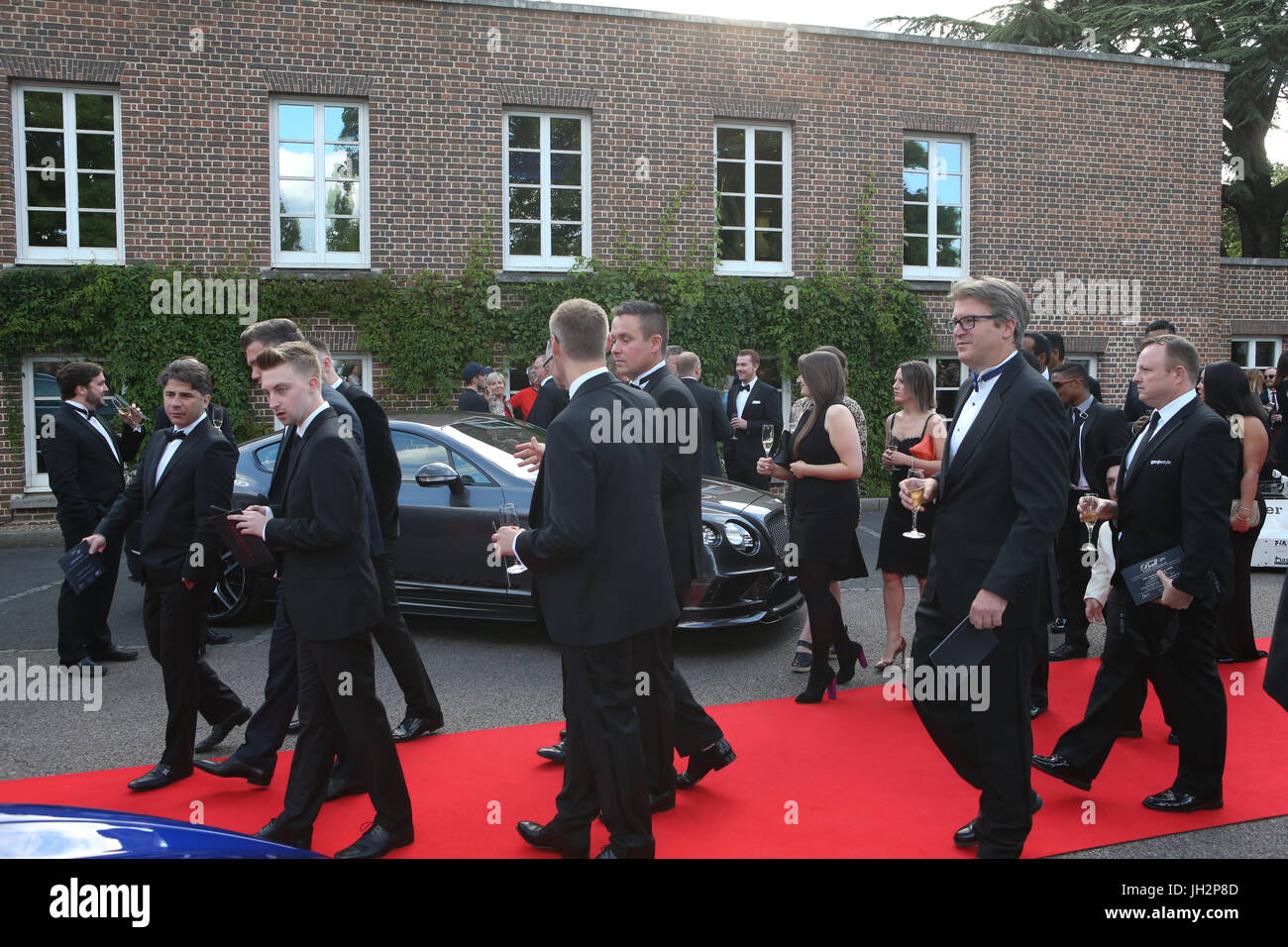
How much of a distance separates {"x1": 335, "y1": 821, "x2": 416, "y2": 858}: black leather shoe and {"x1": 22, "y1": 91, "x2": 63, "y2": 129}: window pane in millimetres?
13008

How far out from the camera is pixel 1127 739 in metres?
5.30

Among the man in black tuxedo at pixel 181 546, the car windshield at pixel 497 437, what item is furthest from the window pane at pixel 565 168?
the man in black tuxedo at pixel 181 546

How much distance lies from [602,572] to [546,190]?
40.0 feet

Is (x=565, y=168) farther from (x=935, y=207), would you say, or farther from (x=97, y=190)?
(x=97, y=190)

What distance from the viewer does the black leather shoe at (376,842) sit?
3.81 m

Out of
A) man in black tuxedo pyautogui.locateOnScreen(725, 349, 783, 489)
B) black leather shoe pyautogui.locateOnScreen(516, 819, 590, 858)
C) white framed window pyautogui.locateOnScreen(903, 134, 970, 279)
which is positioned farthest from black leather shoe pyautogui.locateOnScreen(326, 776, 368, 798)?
white framed window pyautogui.locateOnScreen(903, 134, 970, 279)

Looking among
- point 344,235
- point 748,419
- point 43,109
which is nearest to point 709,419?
point 748,419

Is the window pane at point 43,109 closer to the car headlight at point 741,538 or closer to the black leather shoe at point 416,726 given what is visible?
the car headlight at point 741,538

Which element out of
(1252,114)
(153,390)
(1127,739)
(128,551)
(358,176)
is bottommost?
(1127,739)

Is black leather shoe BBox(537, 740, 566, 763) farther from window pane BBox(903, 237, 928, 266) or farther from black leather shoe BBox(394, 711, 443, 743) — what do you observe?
window pane BBox(903, 237, 928, 266)

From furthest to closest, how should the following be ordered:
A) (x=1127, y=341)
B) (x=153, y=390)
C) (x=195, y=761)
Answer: (x=1127, y=341)
(x=153, y=390)
(x=195, y=761)
